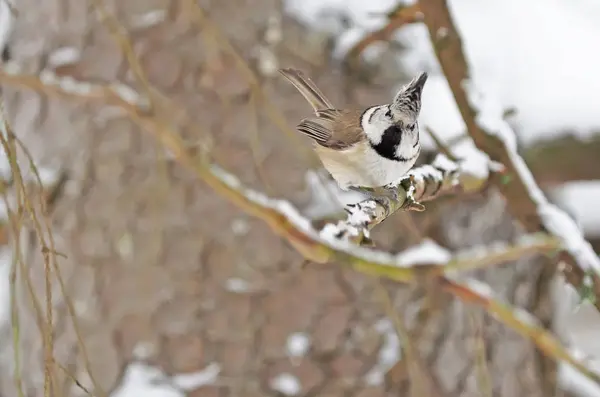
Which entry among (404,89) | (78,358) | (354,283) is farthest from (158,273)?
(404,89)

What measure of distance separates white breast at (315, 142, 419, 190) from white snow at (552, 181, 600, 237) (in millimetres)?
796

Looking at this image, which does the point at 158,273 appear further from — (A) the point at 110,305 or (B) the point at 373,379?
(B) the point at 373,379

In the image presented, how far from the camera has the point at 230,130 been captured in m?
1.16

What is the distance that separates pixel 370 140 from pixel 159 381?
2.14ft

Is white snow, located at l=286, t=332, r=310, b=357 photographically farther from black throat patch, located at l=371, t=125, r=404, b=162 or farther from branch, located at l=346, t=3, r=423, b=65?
black throat patch, located at l=371, t=125, r=404, b=162

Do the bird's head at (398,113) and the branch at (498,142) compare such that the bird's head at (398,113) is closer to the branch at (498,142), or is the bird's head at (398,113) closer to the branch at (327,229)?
the branch at (327,229)

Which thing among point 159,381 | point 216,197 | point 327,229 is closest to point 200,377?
point 159,381

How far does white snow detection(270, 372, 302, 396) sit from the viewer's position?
1174 millimetres

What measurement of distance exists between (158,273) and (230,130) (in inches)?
10.4

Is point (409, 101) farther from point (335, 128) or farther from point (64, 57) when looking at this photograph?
point (64, 57)

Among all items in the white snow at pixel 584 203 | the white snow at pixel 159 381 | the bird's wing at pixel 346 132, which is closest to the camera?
the bird's wing at pixel 346 132

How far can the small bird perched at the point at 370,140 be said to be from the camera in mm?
628

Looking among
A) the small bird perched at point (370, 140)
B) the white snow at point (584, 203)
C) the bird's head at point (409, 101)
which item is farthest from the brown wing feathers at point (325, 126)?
the white snow at point (584, 203)

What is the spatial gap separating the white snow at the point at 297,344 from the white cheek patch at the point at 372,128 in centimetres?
53
